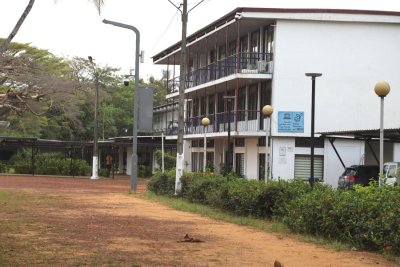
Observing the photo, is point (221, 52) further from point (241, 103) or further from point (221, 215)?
point (221, 215)

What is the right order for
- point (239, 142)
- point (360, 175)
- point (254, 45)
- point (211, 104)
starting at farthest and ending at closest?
point (211, 104)
point (239, 142)
point (254, 45)
point (360, 175)

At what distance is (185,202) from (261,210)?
20.6 feet

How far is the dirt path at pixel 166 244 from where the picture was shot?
9.59 meters

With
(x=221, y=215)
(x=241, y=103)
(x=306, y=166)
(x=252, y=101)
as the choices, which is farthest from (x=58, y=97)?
(x=221, y=215)

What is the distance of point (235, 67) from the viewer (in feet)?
103

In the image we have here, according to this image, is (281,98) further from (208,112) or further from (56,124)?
(56,124)

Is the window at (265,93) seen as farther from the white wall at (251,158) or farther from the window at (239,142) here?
the window at (239,142)

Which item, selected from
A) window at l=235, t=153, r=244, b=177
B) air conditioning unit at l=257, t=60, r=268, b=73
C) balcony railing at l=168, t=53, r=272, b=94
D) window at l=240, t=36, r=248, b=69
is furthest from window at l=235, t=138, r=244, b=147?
air conditioning unit at l=257, t=60, r=268, b=73

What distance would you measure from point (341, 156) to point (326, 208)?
17925 mm

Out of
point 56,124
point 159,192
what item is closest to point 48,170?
point 56,124

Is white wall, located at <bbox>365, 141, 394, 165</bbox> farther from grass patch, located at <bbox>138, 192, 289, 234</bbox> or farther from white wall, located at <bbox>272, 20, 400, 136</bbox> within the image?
grass patch, located at <bbox>138, 192, 289, 234</bbox>

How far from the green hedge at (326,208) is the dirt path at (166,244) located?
0.49 meters

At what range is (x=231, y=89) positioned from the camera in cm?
3497

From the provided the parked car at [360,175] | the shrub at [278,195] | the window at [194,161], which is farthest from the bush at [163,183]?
the window at [194,161]
